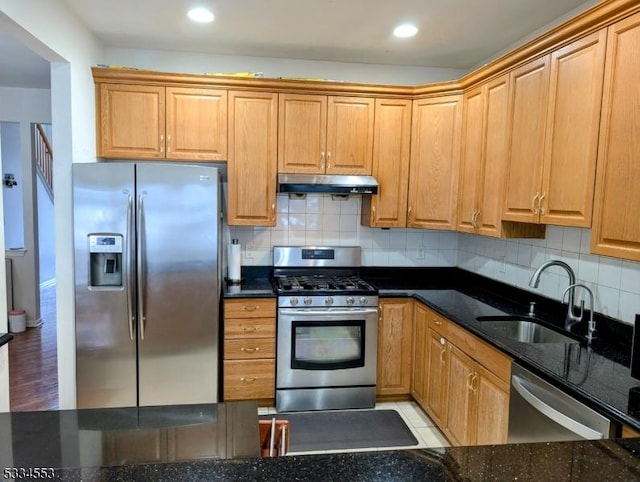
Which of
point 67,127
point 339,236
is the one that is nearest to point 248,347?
point 339,236

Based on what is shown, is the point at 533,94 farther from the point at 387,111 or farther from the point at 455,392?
the point at 455,392

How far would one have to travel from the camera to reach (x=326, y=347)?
3268 mm

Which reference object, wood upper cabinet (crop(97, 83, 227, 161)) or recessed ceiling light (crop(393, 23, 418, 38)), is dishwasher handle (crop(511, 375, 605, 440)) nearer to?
recessed ceiling light (crop(393, 23, 418, 38))

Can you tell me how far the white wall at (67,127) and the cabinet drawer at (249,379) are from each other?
3.42ft

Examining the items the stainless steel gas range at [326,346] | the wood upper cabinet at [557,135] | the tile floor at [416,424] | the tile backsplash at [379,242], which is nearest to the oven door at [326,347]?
the stainless steel gas range at [326,346]

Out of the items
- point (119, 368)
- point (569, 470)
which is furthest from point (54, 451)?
point (119, 368)

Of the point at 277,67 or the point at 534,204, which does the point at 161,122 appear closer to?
the point at 277,67

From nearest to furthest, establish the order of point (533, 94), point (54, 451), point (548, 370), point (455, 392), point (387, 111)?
point (54, 451) → point (548, 370) → point (533, 94) → point (455, 392) → point (387, 111)

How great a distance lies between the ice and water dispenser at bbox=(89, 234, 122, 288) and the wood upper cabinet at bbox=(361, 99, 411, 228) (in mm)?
1905

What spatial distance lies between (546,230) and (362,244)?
1.52 m

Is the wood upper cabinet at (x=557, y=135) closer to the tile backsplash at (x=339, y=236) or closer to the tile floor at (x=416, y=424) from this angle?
the tile backsplash at (x=339, y=236)

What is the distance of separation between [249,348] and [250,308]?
0.98 ft

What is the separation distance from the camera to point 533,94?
243cm

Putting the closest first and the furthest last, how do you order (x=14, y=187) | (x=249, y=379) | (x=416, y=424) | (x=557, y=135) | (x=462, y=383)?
(x=557, y=135) < (x=462, y=383) < (x=416, y=424) < (x=249, y=379) < (x=14, y=187)
